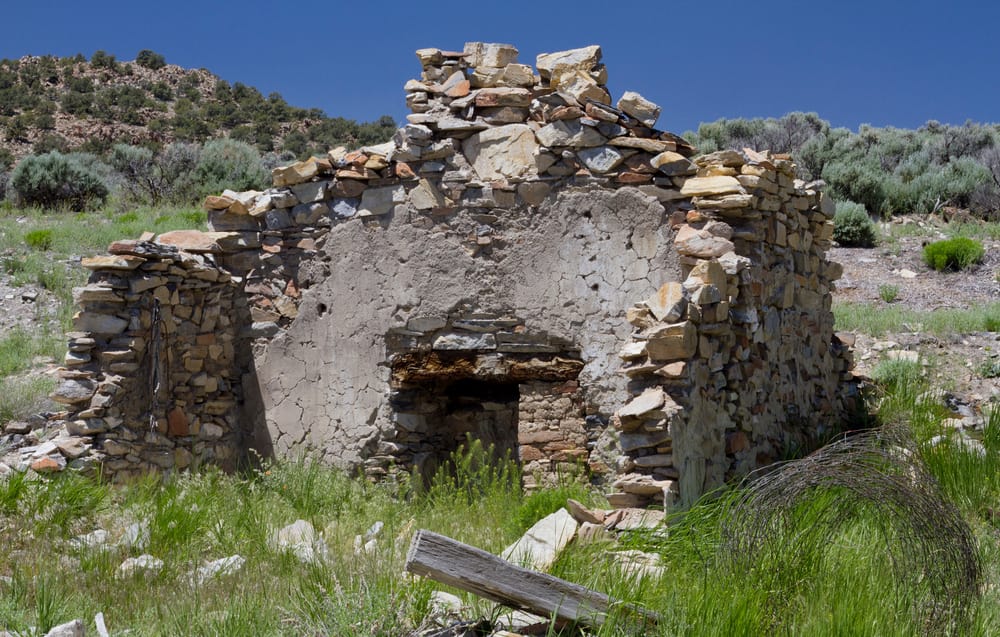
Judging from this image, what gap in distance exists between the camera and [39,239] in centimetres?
1376

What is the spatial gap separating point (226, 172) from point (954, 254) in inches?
553

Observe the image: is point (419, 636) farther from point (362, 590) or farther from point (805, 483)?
point (805, 483)

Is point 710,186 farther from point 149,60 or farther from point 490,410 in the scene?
point 149,60

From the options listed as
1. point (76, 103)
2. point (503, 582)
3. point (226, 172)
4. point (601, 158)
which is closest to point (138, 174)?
point (226, 172)

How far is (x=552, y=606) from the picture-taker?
4.05 m

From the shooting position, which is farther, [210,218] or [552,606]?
[210,218]

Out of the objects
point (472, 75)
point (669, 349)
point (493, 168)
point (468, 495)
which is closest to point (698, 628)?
point (669, 349)

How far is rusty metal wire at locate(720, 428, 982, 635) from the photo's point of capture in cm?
416

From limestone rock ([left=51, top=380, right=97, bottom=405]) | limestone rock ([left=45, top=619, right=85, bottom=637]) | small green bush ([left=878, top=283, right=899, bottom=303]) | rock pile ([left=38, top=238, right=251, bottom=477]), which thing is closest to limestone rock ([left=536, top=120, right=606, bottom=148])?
rock pile ([left=38, top=238, right=251, bottom=477])

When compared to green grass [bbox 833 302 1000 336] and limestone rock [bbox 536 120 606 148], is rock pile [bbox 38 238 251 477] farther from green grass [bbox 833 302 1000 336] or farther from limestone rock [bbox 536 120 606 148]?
green grass [bbox 833 302 1000 336]

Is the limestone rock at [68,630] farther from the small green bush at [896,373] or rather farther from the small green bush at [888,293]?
the small green bush at [888,293]

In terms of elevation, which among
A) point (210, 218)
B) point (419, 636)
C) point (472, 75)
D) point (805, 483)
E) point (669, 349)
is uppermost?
point (472, 75)

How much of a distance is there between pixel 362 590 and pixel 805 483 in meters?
2.08

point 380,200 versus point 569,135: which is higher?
point 569,135
